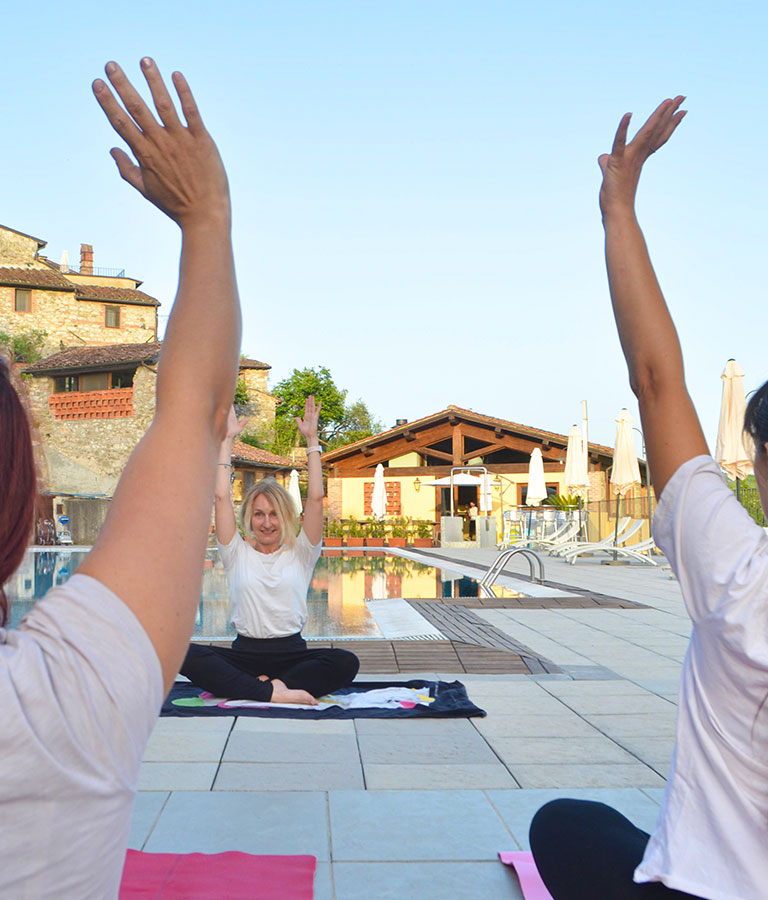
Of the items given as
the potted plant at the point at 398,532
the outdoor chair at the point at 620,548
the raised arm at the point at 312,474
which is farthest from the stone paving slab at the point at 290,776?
the potted plant at the point at 398,532

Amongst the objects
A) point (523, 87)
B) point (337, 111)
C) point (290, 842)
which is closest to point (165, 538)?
point (290, 842)

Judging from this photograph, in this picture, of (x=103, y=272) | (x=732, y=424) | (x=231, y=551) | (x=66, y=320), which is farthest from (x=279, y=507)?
(x=103, y=272)

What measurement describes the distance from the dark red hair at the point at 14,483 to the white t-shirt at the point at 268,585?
14.8 ft

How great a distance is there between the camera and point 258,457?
36.9 metres

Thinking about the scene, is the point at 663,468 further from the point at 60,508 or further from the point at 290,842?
the point at 60,508

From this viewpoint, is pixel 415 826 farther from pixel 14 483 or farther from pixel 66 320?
pixel 66 320

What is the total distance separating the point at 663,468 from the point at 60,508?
31378 millimetres

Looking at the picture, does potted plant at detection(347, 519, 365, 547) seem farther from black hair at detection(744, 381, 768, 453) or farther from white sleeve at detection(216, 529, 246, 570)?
black hair at detection(744, 381, 768, 453)

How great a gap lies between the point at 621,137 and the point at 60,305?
47.8m

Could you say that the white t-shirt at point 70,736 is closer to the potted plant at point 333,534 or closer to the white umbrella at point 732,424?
the white umbrella at point 732,424

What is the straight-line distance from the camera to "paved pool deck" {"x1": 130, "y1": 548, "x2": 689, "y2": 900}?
9.61 ft

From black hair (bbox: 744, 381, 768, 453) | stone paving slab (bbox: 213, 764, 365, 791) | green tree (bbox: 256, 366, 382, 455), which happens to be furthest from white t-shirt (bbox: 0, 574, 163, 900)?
green tree (bbox: 256, 366, 382, 455)

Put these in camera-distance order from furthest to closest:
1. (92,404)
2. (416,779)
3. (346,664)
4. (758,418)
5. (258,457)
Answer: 1. (258,457)
2. (92,404)
3. (346,664)
4. (416,779)
5. (758,418)

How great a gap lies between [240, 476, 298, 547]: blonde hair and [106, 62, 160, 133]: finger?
4.69 m
